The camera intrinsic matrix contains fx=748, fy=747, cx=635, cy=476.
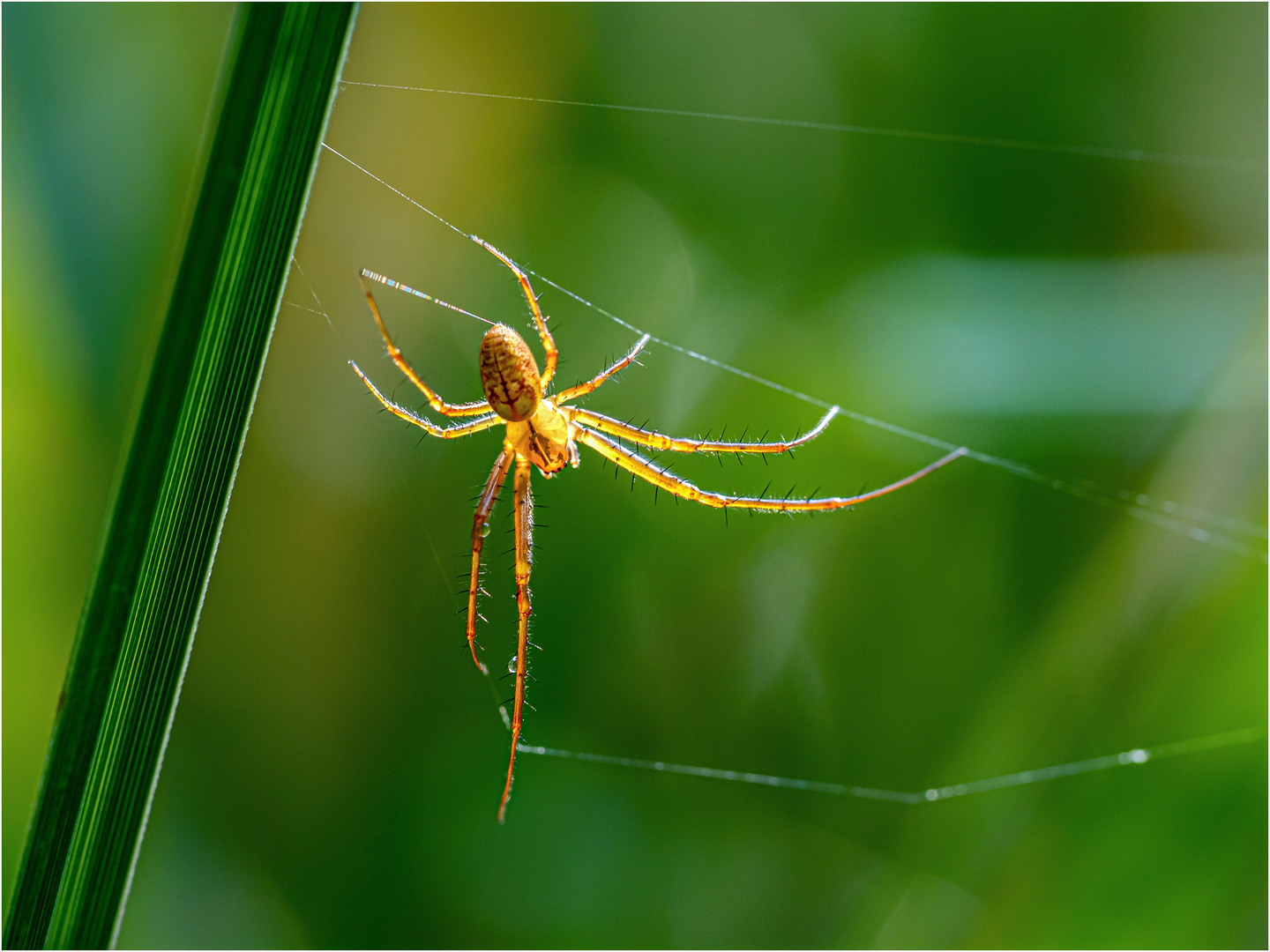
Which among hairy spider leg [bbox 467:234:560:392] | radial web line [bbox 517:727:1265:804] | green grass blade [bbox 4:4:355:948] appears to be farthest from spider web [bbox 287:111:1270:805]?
green grass blade [bbox 4:4:355:948]

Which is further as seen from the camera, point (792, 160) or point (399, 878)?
point (792, 160)

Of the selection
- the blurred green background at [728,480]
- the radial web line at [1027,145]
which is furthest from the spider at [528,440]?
the radial web line at [1027,145]

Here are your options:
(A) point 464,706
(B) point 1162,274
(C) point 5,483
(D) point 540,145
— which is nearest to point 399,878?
(A) point 464,706

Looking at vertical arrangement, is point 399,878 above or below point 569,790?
below

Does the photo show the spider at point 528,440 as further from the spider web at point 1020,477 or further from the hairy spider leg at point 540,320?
the spider web at point 1020,477

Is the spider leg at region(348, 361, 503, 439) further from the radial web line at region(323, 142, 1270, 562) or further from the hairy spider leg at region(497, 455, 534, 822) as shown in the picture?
the radial web line at region(323, 142, 1270, 562)

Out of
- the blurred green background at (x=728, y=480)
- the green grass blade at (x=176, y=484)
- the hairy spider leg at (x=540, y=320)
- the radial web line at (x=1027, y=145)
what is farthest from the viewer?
the radial web line at (x=1027, y=145)

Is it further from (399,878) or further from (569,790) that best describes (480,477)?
(399,878)

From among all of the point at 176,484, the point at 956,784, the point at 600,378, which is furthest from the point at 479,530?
the point at 956,784
